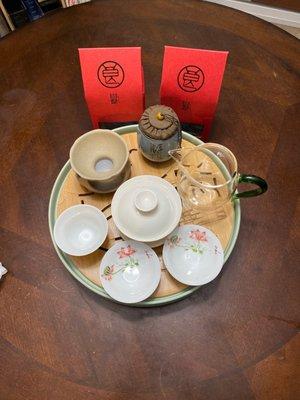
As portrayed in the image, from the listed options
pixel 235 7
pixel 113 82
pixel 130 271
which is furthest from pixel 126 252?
pixel 235 7

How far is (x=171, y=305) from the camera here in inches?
35.9

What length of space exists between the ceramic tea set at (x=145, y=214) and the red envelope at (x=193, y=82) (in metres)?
0.11

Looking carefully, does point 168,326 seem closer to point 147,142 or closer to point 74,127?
point 147,142

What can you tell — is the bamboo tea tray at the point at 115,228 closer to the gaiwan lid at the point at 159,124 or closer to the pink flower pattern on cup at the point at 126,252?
the pink flower pattern on cup at the point at 126,252

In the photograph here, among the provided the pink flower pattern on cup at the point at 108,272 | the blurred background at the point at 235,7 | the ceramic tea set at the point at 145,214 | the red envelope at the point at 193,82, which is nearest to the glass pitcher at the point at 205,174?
the ceramic tea set at the point at 145,214

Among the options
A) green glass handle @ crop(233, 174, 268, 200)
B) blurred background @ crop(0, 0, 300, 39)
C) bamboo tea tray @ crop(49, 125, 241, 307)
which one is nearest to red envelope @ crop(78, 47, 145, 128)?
bamboo tea tray @ crop(49, 125, 241, 307)

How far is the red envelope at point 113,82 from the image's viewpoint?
923 mm

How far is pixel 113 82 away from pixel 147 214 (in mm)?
391

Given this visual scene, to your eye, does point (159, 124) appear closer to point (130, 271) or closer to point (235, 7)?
point (130, 271)

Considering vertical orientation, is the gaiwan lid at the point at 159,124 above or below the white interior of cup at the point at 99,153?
above

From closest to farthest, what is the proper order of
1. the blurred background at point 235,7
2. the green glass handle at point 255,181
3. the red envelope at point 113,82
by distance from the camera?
the green glass handle at point 255,181
the red envelope at point 113,82
the blurred background at point 235,7

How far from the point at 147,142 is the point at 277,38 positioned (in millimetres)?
706

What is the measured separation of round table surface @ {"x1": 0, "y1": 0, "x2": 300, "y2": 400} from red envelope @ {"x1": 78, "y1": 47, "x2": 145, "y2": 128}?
0.13 m

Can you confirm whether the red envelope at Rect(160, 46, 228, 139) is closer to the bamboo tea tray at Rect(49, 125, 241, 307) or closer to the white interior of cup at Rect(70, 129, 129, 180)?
the bamboo tea tray at Rect(49, 125, 241, 307)
